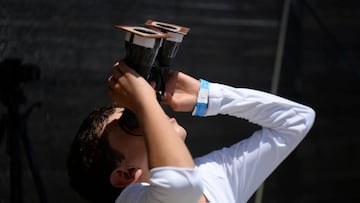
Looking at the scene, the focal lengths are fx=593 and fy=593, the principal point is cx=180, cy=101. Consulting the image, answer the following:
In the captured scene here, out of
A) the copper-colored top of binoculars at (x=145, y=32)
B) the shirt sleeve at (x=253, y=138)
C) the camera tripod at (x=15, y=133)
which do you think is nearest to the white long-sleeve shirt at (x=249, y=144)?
the shirt sleeve at (x=253, y=138)

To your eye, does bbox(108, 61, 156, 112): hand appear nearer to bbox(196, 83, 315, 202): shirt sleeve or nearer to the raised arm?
the raised arm

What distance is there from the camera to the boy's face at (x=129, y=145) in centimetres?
137

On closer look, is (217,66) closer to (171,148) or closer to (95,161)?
(95,161)

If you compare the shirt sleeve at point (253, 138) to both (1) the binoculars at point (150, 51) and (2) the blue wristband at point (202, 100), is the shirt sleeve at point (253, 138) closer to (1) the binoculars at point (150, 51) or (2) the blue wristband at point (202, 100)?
(2) the blue wristband at point (202, 100)

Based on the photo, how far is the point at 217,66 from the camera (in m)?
2.15

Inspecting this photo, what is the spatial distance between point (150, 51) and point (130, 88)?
92 mm

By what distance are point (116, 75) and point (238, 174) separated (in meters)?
0.53

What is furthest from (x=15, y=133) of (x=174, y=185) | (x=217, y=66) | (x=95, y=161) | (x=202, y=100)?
(x=174, y=185)

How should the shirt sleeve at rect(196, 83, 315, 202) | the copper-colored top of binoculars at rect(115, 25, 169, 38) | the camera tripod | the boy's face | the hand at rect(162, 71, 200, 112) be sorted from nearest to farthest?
the copper-colored top of binoculars at rect(115, 25, 169, 38)
the boy's face
the hand at rect(162, 71, 200, 112)
the shirt sleeve at rect(196, 83, 315, 202)
the camera tripod

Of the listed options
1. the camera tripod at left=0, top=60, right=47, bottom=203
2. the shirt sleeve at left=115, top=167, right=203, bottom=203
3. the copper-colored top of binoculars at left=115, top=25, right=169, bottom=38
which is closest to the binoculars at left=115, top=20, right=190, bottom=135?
the copper-colored top of binoculars at left=115, top=25, right=169, bottom=38

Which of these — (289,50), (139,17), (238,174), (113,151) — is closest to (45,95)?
(139,17)

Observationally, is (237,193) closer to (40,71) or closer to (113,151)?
(113,151)

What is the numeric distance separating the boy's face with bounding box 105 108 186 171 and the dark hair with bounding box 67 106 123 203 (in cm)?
2

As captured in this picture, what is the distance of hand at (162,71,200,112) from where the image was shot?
58.1 inches
